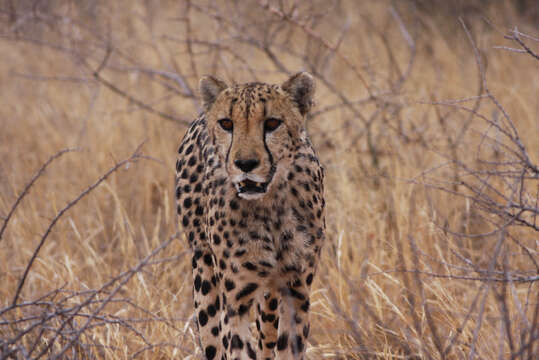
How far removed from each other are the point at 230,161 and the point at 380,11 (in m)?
6.99

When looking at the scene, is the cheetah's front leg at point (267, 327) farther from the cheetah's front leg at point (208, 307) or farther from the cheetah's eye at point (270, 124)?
the cheetah's eye at point (270, 124)

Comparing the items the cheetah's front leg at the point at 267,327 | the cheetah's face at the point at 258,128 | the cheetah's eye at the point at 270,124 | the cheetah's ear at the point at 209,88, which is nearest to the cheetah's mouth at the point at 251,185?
the cheetah's face at the point at 258,128

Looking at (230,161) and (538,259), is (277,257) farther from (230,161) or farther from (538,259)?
(538,259)

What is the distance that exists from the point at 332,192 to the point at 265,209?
5.56 ft

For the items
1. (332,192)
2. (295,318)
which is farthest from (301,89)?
(332,192)

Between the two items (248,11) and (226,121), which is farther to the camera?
(248,11)

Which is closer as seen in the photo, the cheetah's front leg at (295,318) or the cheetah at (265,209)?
the cheetah at (265,209)

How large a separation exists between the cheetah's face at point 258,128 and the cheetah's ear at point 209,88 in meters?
0.06

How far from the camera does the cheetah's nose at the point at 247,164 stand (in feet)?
7.43

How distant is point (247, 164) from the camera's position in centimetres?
227

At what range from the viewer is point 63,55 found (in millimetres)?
7820

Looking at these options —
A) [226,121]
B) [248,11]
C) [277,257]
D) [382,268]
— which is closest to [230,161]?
[226,121]

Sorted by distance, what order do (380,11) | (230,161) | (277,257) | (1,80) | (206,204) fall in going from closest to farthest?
(230,161) → (277,257) → (206,204) → (1,80) → (380,11)

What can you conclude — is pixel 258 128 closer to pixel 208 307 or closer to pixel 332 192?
pixel 208 307
